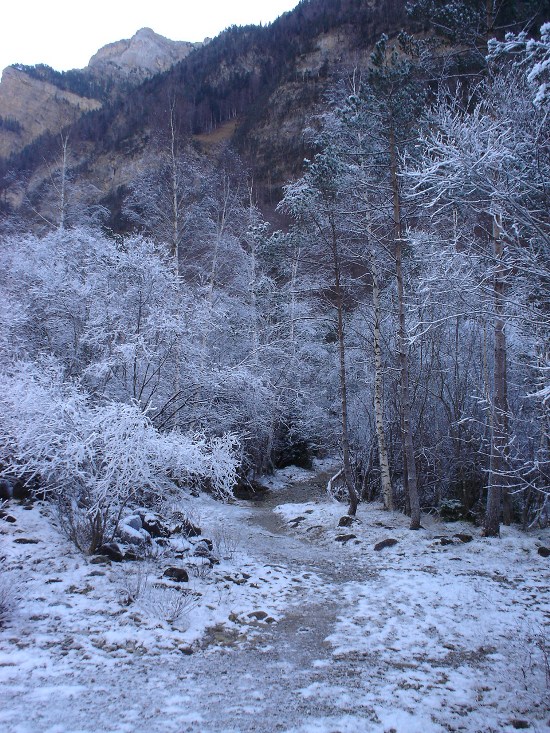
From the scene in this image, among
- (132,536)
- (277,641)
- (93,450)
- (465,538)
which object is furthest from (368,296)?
(277,641)

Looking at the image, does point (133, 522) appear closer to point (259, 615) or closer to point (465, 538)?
point (259, 615)

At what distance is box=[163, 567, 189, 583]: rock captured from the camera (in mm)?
5934

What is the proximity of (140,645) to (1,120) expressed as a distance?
93.6 metres

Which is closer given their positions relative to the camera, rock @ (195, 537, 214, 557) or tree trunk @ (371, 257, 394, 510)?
rock @ (195, 537, 214, 557)

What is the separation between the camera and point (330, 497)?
13102 mm

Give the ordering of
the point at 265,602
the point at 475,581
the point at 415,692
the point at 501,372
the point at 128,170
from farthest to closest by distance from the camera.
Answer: the point at 128,170 → the point at 501,372 → the point at 475,581 → the point at 265,602 → the point at 415,692

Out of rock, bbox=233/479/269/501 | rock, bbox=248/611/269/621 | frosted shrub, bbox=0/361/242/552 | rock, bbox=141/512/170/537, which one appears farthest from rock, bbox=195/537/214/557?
rock, bbox=233/479/269/501

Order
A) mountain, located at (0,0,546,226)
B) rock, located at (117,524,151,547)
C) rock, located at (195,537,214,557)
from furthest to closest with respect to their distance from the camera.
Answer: mountain, located at (0,0,546,226), rock, located at (195,537,214,557), rock, located at (117,524,151,547)

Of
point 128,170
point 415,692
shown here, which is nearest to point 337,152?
point 415,692

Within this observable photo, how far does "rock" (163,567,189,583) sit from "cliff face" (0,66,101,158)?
84.0 m

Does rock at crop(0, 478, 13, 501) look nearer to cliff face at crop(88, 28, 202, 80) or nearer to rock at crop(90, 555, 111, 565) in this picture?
rock at crop(90, 555, 111, 565)

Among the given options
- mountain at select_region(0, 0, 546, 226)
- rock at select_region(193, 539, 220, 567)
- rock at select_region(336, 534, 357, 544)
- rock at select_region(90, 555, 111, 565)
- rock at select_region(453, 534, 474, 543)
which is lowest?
rock at select_region(336, 534, 357, 544)

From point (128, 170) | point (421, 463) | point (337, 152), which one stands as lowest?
point (421, 463)

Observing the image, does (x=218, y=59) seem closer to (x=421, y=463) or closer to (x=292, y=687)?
(x=421, y=463)
